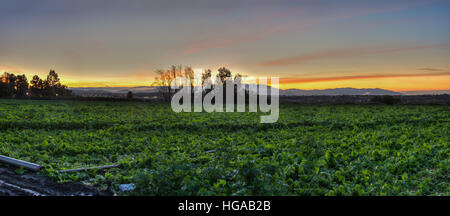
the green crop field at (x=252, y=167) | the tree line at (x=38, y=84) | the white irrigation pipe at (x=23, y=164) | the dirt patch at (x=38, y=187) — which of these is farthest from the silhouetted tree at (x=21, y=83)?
the dirt patch at (x=38, y=187)

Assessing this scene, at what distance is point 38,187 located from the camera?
5.93m

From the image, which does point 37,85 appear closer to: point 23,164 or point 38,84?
point 38,84

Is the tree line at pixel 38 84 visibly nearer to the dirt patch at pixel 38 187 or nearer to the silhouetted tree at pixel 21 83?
the silhouetted tree at pixel 21 83

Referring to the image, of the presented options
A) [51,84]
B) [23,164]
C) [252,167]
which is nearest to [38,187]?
[23,164]

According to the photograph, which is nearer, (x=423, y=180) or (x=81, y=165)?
(x=423, y=180)

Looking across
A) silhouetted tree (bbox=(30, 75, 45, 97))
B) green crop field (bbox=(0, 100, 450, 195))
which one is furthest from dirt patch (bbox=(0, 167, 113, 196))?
silhouetted tree (bbox=(30, 75, 45, 97))

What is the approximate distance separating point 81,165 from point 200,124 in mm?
9345

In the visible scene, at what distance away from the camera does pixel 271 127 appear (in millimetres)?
16516

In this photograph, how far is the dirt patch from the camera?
562cm

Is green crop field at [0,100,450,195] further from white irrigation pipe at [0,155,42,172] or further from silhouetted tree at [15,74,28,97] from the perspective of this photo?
silhouetted tree at [15,74,28,97]
